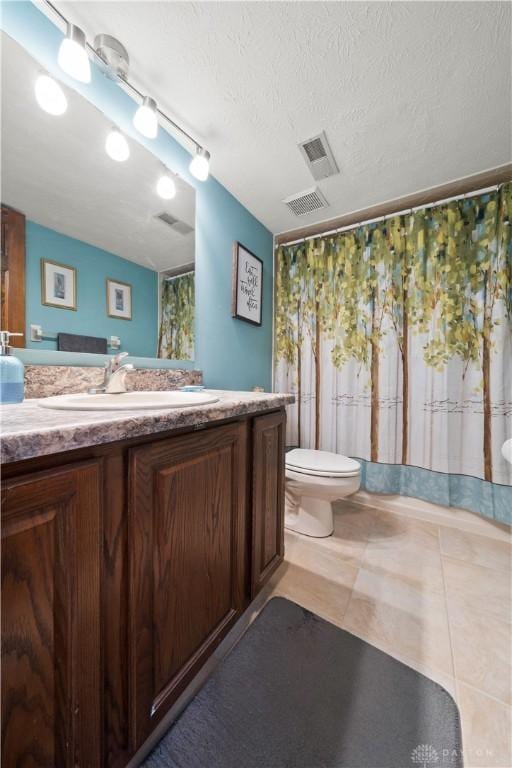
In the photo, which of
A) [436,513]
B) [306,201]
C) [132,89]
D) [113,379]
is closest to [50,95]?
[132,89]

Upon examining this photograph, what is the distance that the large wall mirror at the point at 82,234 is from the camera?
0.86 m

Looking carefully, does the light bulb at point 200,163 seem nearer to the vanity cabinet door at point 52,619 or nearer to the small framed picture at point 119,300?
the small framed picture at point 119,300

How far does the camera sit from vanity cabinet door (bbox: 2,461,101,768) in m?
0.40

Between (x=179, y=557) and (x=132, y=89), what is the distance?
5.61 ft

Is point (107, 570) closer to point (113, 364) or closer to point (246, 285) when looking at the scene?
point (113, 364)

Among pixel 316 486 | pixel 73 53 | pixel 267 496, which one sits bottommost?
pixel 316 486

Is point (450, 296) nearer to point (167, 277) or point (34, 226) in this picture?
point (167, 277)

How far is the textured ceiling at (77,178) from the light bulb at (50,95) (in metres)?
0.02

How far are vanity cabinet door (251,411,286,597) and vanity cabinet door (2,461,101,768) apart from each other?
57cm

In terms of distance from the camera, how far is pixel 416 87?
1.13m

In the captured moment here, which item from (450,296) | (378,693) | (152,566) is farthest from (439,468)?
(152,566)

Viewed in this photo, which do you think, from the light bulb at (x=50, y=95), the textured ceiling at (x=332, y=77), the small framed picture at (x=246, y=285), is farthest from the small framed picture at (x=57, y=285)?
the small framed picture at (x=246, y=285)

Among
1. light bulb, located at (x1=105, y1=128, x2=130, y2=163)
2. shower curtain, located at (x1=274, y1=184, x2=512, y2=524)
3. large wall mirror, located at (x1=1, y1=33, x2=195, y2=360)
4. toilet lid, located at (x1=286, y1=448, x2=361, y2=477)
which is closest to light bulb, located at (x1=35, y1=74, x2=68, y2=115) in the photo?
large wall mirror, located at (x1=1, y1=33, x2=195, y2=360)

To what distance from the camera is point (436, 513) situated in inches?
70.2
